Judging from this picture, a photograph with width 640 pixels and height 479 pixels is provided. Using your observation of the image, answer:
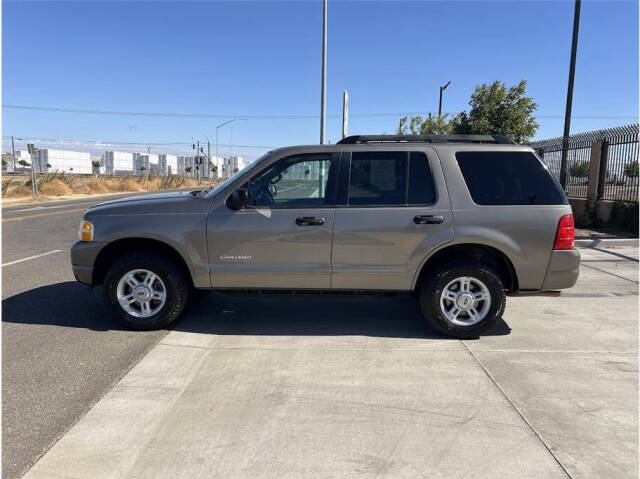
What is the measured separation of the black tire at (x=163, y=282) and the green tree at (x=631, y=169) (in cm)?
1089

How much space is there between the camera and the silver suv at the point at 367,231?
4684 mm

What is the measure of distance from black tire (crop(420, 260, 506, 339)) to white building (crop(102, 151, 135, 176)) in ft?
412

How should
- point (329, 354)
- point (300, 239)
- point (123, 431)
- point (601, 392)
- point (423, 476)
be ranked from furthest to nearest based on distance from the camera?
point (300, 239) < point (329, 354) < point (601, 392) < point (123, 431) < point (423, 476)

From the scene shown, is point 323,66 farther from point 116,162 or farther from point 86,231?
point 116,162

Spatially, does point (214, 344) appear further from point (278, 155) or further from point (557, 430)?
point (557, 430)

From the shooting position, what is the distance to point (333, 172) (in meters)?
4.84

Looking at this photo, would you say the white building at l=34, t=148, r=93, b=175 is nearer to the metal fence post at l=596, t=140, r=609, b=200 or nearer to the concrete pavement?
the metal fence post at l=596, t=140, r=609, b=200

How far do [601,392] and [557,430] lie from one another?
2.71 ft

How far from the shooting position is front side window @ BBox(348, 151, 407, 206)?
188 inches

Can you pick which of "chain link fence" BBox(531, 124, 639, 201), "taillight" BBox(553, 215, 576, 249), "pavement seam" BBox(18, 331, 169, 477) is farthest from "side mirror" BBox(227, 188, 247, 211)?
"chain link fence" BBox(531, 124, 639, 201)

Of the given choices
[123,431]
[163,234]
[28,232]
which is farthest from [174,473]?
[28,232]

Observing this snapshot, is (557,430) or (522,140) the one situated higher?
(522,140)

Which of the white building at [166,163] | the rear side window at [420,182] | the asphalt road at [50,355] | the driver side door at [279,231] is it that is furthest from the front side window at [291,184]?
the white building at [166,163]

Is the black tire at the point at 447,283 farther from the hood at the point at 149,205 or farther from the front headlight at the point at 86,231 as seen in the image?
the front headlight at the point at 86,231
